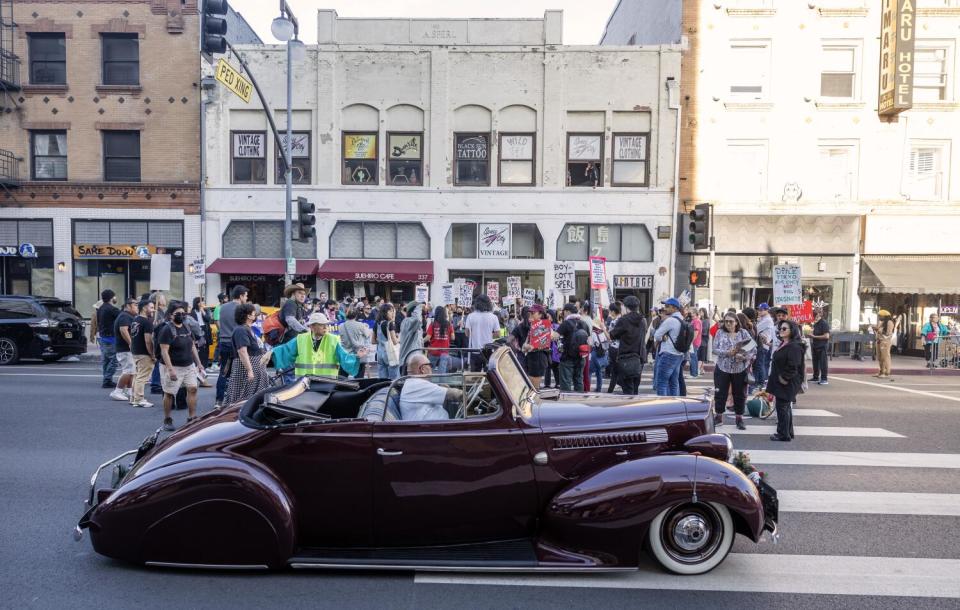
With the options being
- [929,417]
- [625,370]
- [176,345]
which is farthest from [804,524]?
[176,345]

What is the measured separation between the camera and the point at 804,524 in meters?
5.48

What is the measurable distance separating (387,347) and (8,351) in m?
9.97

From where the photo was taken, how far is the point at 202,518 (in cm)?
419

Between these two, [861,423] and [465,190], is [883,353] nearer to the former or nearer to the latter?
[861,423]

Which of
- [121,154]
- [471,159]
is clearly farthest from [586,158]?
[121,154]

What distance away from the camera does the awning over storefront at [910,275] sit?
70.9 ft

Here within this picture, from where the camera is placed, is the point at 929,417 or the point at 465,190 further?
the point at 465,190

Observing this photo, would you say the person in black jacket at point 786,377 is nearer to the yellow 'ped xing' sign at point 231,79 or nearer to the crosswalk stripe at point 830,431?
the crosswalk stripe at point 830,431

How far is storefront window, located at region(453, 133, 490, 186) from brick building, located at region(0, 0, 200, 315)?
950 centimetres

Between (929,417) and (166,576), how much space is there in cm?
1082

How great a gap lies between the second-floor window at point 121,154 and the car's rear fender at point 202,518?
23302 millimetres

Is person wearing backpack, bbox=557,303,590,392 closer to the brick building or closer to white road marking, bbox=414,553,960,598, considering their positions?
white road marking, bbox=414,553,960,598

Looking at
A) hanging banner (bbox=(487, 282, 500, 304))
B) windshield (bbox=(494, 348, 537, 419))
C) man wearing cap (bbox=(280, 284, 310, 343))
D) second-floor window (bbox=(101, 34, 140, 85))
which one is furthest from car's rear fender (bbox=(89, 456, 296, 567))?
second-floor window (bbox=(101, 34, 140, 85))

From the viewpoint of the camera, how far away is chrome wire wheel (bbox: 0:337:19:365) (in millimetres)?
15258
